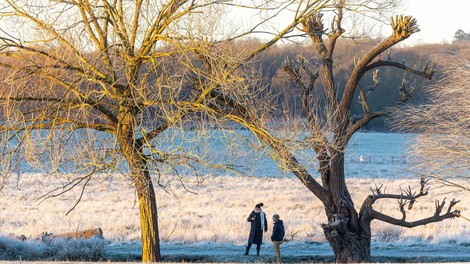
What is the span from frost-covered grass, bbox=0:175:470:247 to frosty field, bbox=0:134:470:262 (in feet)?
0.09

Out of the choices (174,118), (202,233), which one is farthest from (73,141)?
(202,233)

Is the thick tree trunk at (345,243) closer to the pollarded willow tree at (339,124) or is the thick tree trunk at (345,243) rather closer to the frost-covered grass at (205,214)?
the pollarded willow tree at (339,124)

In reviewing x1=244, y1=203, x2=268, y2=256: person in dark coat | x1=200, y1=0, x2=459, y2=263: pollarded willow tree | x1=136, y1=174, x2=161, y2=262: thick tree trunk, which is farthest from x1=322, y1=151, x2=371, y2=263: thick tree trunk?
x1=136, y1=174, x2=161, y2=262: thick tree trunk

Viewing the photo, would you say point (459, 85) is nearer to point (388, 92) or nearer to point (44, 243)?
point (44, 243)

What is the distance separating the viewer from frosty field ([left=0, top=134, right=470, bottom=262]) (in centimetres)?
1911

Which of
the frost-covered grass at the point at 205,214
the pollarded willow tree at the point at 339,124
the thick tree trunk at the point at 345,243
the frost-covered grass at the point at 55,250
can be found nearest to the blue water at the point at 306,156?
the pollarded willow tree at the point at 339,124

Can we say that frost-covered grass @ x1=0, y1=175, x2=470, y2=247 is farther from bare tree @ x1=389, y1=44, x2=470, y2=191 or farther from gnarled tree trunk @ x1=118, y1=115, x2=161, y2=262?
gnarled tree trunk @ x1=118, y1=115, x2=161, y2=262

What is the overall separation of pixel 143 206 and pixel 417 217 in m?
14.5

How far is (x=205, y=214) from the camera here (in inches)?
1118

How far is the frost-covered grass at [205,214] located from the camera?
22.8 metres

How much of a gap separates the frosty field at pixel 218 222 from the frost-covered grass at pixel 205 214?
0.09 ft

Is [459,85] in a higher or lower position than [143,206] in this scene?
higher

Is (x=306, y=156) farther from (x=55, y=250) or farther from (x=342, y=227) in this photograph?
(x=55, y=250)

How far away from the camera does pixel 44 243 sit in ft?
60.8
